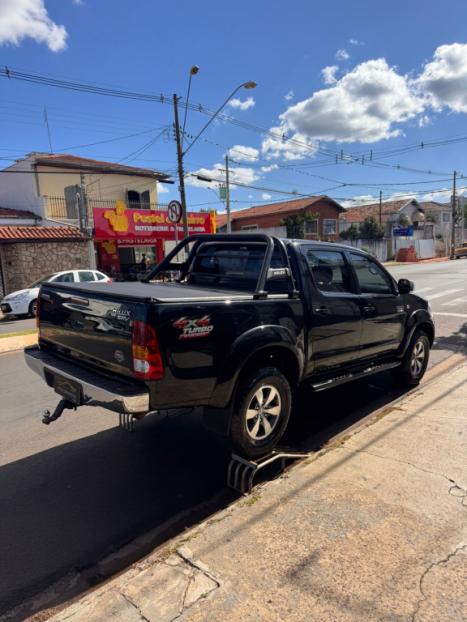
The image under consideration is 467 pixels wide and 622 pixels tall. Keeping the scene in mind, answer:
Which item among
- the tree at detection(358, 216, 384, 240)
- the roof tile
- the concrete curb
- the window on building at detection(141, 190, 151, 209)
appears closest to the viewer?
the concrete curb

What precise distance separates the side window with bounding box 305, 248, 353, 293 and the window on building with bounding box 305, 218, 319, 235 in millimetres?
40864

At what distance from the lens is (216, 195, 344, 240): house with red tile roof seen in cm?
4472

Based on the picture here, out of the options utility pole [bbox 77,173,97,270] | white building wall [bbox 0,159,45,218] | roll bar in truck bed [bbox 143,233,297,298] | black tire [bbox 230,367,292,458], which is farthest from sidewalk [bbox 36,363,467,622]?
white building wall [bbox 0,159,45,218]

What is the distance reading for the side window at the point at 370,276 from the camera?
491cm

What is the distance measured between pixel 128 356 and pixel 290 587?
1.66m

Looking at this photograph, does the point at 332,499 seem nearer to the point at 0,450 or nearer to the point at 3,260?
the point at 0,450

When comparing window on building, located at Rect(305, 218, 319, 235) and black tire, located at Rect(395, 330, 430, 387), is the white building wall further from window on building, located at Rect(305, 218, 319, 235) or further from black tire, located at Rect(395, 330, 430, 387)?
window on building, located at Rect(305, 218, 319, 235)

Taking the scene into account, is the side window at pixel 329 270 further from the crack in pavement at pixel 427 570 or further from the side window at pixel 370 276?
the crack in pavement at pixel 427 570

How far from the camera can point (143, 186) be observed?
3095 centimetres

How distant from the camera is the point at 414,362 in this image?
225 inches

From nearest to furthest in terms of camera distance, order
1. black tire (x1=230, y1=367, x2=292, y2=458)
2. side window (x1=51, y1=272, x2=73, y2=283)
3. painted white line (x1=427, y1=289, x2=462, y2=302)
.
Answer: black tire (x1=230, y1=367, x2=292, y2=458) < side window (x1=51, y1=272, x2=73, y2=283) < painted white line (x1=427, y1=289, x2=462, y2=302)

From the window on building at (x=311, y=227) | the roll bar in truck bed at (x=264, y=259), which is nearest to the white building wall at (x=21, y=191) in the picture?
the roll bar in truck bed at (x=264, y=259)

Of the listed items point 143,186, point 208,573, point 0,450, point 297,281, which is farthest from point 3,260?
point 208,573

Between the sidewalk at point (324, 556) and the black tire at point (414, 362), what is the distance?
→ 6.43ft
